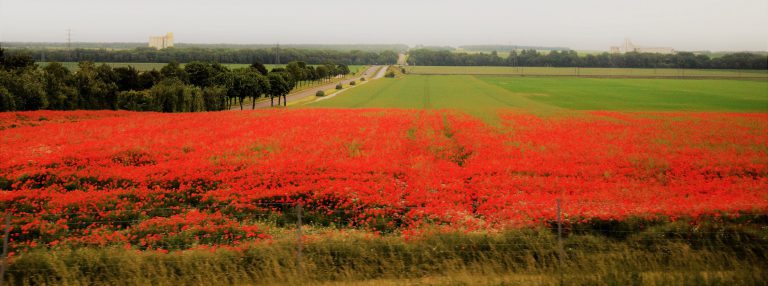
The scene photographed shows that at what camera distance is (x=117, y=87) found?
7125 cm

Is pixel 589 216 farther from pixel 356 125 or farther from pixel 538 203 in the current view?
pixel 356 125

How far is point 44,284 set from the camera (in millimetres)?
9766

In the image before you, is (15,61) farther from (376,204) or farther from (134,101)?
(376,204)

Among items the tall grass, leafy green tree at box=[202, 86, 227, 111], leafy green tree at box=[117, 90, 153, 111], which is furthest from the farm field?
leafy green tree at box=[202, 86, 227, 111]

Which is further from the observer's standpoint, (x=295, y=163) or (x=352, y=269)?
(x=295, y=163)

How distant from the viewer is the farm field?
1122cm

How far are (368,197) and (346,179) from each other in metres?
3.04

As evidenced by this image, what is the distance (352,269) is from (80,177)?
1409cm

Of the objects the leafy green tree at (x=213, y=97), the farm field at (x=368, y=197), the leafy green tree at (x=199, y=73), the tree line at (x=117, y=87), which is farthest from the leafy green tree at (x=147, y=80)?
the farm field at (x=368, y=197)

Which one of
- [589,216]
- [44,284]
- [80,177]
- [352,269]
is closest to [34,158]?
[80,177]

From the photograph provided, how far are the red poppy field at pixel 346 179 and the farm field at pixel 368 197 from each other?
90 mm

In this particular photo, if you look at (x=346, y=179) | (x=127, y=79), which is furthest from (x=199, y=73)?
(x=346, y=179)

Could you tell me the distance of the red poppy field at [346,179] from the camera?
46.6 feet

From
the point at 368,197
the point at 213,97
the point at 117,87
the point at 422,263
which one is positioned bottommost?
the point at 422,263
